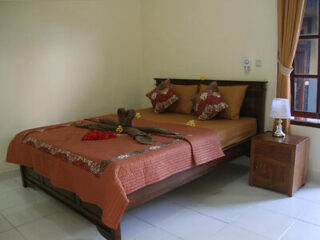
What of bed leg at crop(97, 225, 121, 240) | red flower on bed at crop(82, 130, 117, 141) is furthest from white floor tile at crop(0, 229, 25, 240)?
red flower on bed at crop(82, 130, 117, 141)

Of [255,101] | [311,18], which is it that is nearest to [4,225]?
[255,101]

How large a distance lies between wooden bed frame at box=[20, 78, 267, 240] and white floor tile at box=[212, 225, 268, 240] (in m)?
0.51

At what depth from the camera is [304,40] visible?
3.18 m

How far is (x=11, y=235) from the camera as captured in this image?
2.37 m

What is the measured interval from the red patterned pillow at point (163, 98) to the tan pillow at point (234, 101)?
68 centimetres

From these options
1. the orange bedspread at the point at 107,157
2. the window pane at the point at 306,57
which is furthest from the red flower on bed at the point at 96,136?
the window pane at the point at 306,57

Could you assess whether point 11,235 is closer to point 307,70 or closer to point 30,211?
point 30,211

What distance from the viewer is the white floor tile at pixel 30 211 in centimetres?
261

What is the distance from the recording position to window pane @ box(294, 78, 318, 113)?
3.18m

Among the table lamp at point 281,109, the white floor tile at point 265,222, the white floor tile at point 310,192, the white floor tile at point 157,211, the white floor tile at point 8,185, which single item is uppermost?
the table lamp at point 281,109

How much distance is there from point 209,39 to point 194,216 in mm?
2304

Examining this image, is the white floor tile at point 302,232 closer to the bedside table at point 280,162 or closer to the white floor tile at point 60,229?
the bedside table at point 280,162

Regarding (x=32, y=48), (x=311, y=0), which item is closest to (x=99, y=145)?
(x=32, y=48)

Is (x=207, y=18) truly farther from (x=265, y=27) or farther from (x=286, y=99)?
(x=286, y=99)
